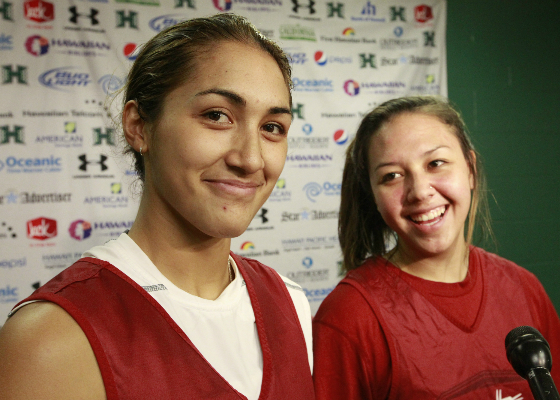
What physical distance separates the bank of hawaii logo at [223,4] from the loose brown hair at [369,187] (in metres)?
2.09

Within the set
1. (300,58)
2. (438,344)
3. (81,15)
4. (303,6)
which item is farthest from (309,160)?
(438,344)

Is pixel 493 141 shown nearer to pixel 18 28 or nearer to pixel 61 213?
pixel 61 213

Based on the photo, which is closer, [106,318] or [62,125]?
[106,318]

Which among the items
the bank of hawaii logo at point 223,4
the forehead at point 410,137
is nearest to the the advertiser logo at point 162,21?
the bank of hawaii logo at point 223,4

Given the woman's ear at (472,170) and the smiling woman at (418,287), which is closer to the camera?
the smiling woman at (418,287)

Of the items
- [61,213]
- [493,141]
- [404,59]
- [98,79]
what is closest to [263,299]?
[61,213]

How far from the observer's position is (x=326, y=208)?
11.1 feet

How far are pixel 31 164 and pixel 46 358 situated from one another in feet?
7.95

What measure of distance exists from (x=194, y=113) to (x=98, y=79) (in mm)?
2337

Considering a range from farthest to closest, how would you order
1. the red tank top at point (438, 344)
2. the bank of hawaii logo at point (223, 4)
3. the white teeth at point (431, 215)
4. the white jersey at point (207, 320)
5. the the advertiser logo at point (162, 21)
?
the bank of hawaii logo at point (223, 4), the the advertiser logo at point (162, 21), the white teeth at point (431, 215), the red tank top at point (438, 344), the white jersey at point (207, 320)

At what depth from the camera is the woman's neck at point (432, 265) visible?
1.34m

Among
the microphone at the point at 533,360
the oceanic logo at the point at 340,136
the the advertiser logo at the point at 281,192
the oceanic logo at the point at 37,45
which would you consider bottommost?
the the advertiser logo at the point at 281,192

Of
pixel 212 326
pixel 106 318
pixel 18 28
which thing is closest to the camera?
pixel 106 318

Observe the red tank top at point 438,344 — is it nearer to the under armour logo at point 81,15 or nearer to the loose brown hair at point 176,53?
the loose brown hair at point 176,53
